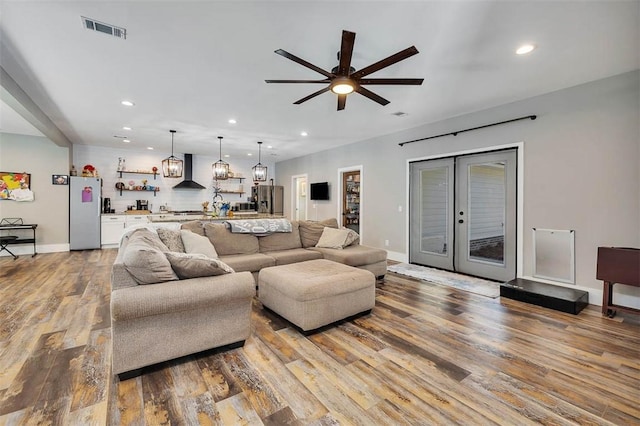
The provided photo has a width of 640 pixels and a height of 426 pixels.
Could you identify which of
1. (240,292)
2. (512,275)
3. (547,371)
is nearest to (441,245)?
(512,275)

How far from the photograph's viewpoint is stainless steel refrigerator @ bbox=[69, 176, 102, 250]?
6734 mm

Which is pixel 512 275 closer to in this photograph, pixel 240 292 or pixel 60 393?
pixel 240 292

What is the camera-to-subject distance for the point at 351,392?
6.15 feet

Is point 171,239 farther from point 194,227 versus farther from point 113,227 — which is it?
point 113,227

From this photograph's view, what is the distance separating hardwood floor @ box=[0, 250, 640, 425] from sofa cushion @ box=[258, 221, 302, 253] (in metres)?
1.37

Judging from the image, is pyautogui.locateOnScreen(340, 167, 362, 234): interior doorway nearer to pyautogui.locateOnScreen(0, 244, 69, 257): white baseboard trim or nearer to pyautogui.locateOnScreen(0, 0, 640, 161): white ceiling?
pyautogui.locateOnScreen(0, 0, 640, 161): white ceiling

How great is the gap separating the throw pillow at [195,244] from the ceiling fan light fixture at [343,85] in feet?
7.83

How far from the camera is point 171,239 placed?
11.2 feet

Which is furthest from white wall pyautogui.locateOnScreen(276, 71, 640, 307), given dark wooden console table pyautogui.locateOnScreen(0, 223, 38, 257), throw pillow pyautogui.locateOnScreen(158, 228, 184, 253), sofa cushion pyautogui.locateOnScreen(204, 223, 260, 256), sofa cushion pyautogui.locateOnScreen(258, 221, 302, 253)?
dark wooden console table pyautogui.locateOnScreen(0, 223, 38, 257)

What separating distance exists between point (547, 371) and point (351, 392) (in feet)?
4.91

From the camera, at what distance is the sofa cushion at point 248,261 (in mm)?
3729

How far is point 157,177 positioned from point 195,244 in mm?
6094

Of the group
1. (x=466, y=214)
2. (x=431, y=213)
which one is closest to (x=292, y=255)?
(x=431, y=213)

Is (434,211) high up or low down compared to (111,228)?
→ up
